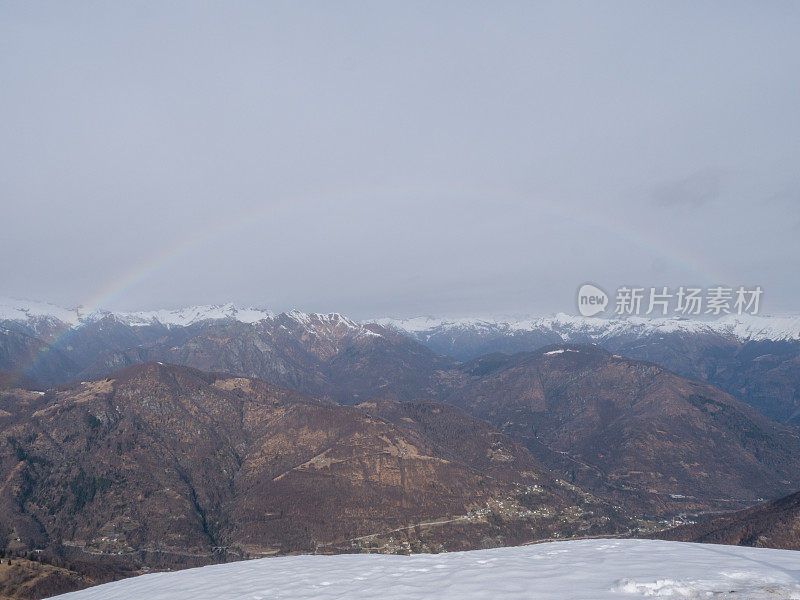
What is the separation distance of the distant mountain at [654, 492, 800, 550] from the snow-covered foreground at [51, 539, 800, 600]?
11324cm

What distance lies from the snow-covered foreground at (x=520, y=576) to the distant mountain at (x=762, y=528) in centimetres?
11324

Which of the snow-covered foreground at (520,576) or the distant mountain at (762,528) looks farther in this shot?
the distant mountain at (762,528)

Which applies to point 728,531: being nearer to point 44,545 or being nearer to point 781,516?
point 781,516

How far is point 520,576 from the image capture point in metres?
11.2

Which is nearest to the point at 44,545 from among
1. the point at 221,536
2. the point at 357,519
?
the point at 221,536

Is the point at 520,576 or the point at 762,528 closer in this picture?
the point at 520,576

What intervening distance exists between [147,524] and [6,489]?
67.2 meters

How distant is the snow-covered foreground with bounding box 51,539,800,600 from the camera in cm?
968

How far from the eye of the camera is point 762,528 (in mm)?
111625

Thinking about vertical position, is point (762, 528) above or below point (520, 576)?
below

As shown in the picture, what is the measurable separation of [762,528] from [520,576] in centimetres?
14669

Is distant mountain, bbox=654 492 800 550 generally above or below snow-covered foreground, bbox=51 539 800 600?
below

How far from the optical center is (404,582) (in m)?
12.0

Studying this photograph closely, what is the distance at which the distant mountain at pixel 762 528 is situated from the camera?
10499 centimetres
